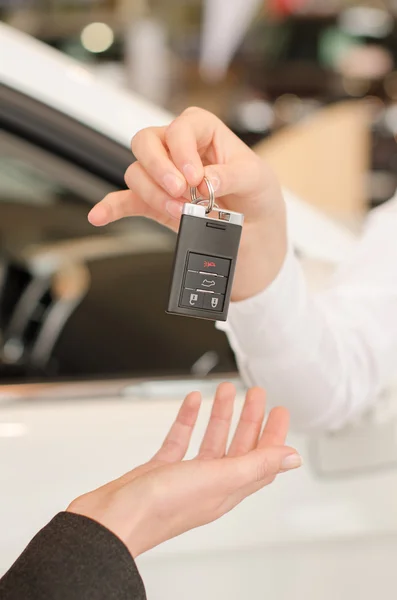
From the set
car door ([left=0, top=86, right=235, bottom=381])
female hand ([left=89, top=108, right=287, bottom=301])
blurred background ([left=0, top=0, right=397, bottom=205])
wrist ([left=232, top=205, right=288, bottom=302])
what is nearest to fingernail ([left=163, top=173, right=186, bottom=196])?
female hand ([left=89, top=108, right=287, bottom=301])

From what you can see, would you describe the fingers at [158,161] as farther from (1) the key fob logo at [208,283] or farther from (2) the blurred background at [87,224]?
(2) the blurred background at [87,224]

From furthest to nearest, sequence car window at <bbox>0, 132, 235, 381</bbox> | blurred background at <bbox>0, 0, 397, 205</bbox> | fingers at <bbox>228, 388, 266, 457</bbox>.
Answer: blurred background at <bbox>0, 0, 397, 205</bbox>
car window at <bbox>0, 132, 235, 381</bbox>
fingers at <bbox>228, 388, 266, 457</bbox>

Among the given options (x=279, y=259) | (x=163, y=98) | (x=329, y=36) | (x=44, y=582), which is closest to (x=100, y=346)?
(x=279, y=259)

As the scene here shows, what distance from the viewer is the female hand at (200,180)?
2.48 feet

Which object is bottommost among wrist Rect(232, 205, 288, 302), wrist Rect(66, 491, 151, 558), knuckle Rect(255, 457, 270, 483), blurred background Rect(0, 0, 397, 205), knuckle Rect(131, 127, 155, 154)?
wrist Rect(66, 491, 151, 558)

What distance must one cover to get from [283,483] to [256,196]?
37cm

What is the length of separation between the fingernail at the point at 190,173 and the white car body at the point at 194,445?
1.30ft

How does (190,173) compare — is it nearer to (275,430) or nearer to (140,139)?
(140,139)

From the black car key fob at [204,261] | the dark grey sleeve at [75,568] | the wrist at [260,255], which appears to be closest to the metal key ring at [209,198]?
the black car key fob at [204,261]

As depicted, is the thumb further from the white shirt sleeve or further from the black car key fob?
the white shirt sleeve

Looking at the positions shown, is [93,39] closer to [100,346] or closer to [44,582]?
[100,346]

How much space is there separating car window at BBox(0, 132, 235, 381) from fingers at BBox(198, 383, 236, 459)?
1.16 feet

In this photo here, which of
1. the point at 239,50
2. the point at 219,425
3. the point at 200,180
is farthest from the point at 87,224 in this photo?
the point at 239,50

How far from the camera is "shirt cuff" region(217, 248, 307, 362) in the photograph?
3.31ft
